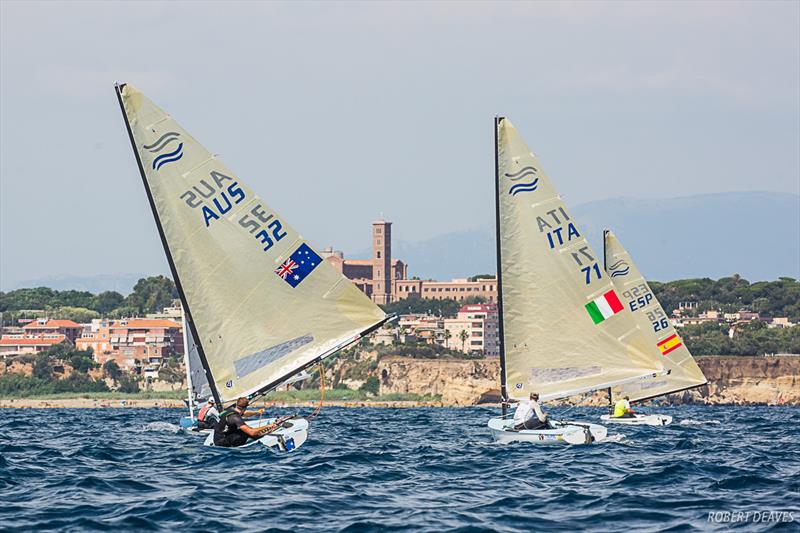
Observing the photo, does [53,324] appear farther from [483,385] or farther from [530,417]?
[530,417]

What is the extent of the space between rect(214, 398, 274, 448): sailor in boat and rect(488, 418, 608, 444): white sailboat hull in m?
6.51

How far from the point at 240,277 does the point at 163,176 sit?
9.09ft

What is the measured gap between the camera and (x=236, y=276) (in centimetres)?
2733

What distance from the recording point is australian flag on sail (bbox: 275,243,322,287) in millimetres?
27734

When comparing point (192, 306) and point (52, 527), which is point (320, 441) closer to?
point (192, 306)

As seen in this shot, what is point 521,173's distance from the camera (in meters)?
32.1

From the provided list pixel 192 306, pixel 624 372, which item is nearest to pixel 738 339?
pixel 624 372

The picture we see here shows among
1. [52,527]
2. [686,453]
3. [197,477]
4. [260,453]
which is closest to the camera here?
[52,527]

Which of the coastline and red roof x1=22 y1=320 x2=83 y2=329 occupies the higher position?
red roof x1=22 y1=320 x2=83 y2=329

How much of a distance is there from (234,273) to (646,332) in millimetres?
21581

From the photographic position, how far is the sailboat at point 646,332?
45469mm

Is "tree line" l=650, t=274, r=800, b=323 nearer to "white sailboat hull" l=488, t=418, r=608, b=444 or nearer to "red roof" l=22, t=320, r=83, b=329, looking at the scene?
"red roof" l=22, t=320, r=83, b=329

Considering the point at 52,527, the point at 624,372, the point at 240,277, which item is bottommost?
the point at 52,527

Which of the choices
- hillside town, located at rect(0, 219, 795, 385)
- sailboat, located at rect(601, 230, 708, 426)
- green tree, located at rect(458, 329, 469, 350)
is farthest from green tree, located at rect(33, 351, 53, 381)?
sailboat, located at rect(601, 230, 708, 426)
